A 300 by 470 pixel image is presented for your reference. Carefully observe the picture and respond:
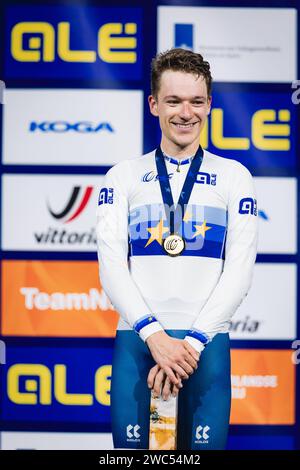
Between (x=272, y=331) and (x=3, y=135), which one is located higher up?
(x=3, y=135)

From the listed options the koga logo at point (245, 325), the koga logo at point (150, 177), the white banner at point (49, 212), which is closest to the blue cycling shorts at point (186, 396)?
the koga logo at point (150, 177)

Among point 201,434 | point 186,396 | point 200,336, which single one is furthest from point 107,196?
point 201,434

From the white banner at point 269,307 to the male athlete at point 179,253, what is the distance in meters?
0.88

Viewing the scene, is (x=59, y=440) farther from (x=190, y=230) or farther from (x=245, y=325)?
(x=190, y=230)

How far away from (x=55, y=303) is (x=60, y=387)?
40 centimetres

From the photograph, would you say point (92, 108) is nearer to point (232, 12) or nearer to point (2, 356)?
point (232, 12)

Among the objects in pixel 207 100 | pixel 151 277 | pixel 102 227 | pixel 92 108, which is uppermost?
pixel 92 108

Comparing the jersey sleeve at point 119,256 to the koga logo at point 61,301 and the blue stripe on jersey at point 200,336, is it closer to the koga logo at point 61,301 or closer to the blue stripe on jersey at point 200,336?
the blue stripe on jersey at point 200,336

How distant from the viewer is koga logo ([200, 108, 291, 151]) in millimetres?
2566

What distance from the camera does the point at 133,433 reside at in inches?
67.0

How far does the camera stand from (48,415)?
8.51ft

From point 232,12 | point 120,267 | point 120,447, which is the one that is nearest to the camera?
point 120,267

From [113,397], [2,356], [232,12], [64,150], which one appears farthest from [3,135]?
[113,397]

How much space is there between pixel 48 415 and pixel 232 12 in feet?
6.88
